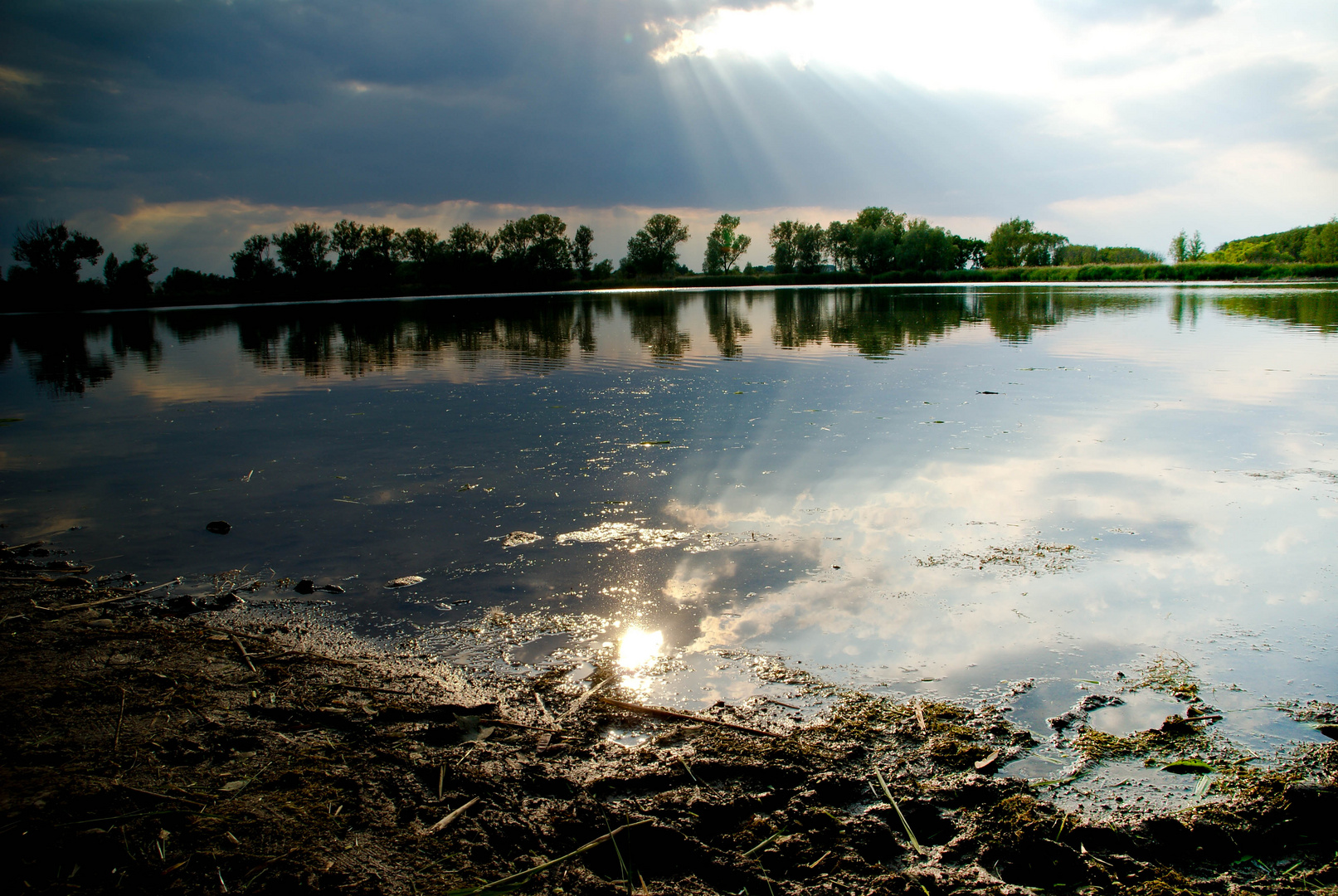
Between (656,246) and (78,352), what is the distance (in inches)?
5965

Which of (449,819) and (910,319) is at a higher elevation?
(910,319)

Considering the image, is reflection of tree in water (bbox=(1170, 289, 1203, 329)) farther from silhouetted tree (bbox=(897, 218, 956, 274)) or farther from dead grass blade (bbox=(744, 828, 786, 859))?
silhouetted tree (bbox=(897, 218, 956, 274))

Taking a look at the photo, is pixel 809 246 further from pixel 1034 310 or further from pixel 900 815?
pixel 900 815

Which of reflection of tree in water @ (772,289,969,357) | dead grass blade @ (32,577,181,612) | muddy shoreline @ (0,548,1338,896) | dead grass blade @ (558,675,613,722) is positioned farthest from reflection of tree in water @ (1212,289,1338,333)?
dead grass blade @ (32,577,181,612)

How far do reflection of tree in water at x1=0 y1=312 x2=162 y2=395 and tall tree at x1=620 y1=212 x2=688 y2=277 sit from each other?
129821 millimetres

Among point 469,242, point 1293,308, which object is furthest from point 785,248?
point 1293,308

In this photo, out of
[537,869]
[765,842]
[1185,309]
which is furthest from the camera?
[1185,309]

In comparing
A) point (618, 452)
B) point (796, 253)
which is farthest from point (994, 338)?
point (796, 253)

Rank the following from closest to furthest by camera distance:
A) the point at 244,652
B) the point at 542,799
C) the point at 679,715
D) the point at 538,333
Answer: the point at 542,799 < the point at 679,715 < the point at 244,652 < the point at 538,333

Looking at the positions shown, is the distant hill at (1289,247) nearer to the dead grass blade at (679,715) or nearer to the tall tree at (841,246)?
the tall tree at (841,246)

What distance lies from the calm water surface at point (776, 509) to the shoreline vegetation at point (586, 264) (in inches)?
4070

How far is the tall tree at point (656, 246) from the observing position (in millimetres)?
172625

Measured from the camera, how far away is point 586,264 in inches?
6560

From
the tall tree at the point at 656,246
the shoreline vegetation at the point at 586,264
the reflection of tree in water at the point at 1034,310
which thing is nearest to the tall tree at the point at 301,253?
the shoreline vegetation at the point at 586,264
